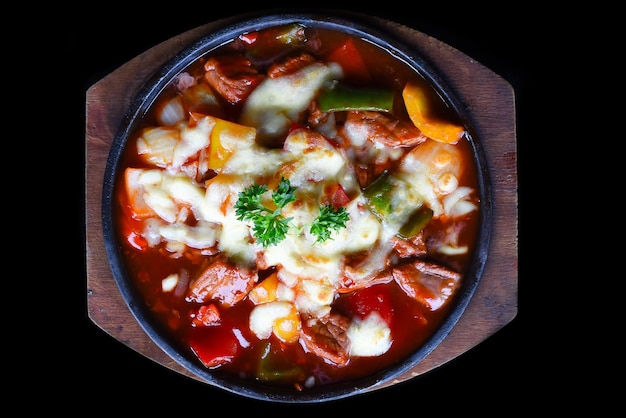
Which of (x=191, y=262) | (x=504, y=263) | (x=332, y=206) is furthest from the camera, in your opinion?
(x=504, y=263)

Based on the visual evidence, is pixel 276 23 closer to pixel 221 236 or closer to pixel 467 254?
pixel 221 236

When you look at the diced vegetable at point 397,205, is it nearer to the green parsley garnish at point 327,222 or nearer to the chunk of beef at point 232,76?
the green parsley garnish at point 327,222

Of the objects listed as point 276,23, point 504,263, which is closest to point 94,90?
point 276,23

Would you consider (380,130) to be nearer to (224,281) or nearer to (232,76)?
(232,76)

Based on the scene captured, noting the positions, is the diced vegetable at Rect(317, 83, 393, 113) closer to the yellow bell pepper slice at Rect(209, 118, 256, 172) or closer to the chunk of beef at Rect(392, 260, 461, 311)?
the yellow bell pepper slice at Rect(209, 118, 256, 172)

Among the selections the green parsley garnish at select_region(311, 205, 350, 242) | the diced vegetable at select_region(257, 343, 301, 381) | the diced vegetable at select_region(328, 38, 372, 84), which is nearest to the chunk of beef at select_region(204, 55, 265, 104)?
the diced vegetable at select_region(328, 38, 372, 84)

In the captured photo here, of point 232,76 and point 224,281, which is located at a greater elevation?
point 232,76

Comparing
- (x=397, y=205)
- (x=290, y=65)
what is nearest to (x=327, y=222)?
(x=397, y=205)
